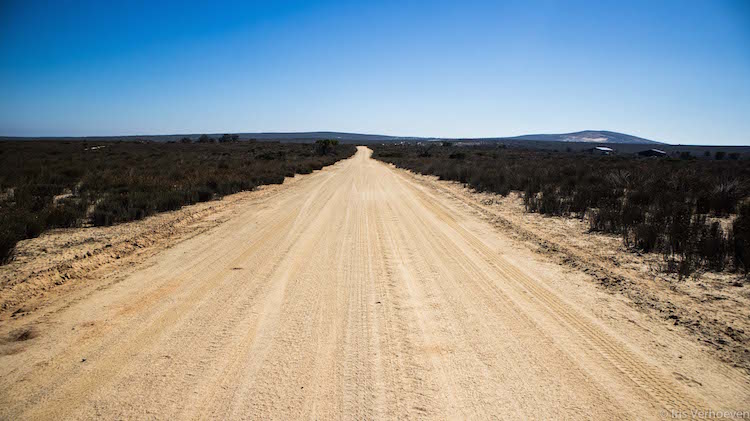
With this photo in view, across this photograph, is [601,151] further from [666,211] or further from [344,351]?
[344,351]

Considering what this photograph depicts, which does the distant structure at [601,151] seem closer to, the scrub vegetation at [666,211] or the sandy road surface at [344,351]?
the scrub vegetation at [666,211]

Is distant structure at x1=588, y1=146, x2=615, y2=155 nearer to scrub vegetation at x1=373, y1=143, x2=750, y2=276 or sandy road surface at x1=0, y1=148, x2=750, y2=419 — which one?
scrub vegetation at x1=373, y1=143, x2=750, y2=276

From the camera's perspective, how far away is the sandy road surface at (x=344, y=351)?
2.76 meters

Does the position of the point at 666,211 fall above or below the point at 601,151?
below

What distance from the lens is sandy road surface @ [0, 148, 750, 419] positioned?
2.76 meters

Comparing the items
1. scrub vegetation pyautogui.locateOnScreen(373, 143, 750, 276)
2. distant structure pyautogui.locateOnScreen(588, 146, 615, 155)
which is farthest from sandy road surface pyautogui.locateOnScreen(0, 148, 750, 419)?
distant structure pyautogui.locateOnScreen(588, 146, 615, 155)

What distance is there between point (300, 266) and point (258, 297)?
130 centimetres

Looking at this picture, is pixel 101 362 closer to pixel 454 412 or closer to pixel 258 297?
pixel 258 297

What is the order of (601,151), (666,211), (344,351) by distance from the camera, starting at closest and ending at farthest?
(344,351) → (666,211) → (601,151)

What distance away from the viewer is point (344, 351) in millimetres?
3465

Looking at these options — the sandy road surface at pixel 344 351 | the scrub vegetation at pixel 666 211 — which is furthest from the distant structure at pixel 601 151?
the sandy road surface at pixel 344 351

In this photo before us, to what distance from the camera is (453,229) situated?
8.83 meters

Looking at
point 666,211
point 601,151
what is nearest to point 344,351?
point 666,211

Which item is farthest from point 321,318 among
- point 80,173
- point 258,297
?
point 80,173
